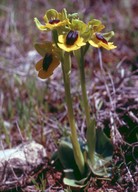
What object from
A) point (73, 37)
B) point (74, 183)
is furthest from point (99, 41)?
point (74, 183)

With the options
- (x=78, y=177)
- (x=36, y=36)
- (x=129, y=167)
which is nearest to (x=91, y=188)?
(x=78, y=177)

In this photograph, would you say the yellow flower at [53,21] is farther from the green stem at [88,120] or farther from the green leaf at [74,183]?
the green leaf at [74,183]

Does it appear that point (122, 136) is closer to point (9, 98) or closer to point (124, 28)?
point (9, 98)

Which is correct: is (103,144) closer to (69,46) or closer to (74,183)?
(74,183)

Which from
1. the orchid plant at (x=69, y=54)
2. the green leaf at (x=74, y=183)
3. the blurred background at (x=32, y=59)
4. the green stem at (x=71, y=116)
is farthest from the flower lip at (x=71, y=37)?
the green leaf at (x=74, y=183)

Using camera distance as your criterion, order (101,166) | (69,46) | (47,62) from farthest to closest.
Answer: (101,166), (47,62), (69,46)
